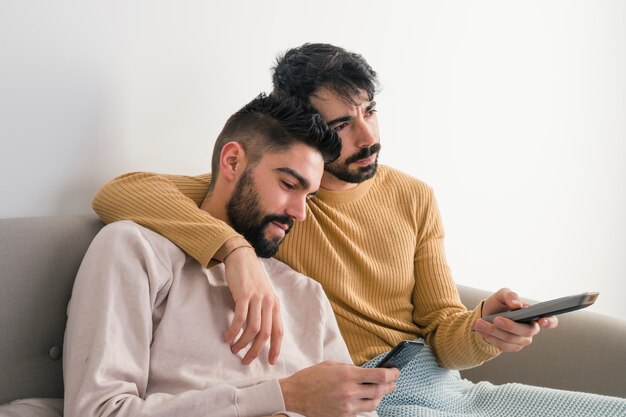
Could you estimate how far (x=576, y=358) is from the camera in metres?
1.81

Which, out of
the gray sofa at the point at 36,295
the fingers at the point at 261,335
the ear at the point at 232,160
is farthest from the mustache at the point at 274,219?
the gray sofa at the point at 36,295

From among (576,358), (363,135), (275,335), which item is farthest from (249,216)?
(576,358)

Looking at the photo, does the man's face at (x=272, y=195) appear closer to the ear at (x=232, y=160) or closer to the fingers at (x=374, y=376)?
the ear at (x=232, y=160)

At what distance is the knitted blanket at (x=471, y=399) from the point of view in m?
1.52

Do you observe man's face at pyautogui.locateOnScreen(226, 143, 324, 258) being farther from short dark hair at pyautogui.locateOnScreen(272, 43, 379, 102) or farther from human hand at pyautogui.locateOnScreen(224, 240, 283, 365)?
short dark hair at pyautogui.locateOnScreen(272, 43, 379, 102)

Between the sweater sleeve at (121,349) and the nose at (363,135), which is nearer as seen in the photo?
the sweater sleeve at (121,349)

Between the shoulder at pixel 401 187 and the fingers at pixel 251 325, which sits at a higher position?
the shoulder at pixel 401 187

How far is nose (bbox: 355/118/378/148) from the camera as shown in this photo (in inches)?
66.3

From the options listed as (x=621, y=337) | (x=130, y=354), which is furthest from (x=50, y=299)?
(x=621, y=337)

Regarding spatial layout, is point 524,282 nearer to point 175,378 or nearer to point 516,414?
point 516,414

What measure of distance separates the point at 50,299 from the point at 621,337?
122 centimetres

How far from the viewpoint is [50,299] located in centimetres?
134

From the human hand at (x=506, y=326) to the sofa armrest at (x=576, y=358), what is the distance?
32 cm

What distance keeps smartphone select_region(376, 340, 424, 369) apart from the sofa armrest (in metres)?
0.68
